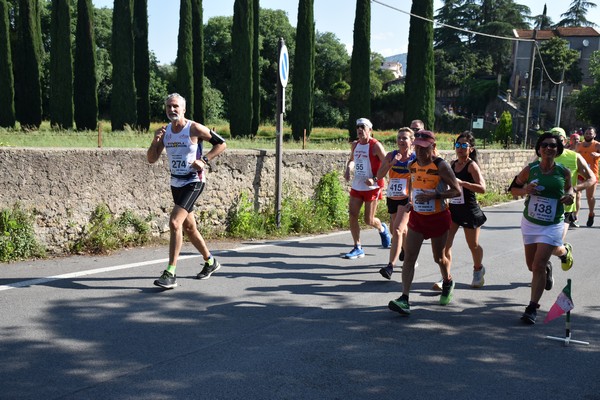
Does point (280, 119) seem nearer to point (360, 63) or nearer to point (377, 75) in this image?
point (360, 63)

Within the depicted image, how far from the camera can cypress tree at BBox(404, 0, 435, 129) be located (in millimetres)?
37438

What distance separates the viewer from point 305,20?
4006 cm

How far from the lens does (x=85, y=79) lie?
37.3 m

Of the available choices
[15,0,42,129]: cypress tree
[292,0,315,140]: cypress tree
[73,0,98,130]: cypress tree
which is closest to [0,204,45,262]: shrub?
[15,0,42,129]: cypress tree

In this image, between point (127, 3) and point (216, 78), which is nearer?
point (127, 3)

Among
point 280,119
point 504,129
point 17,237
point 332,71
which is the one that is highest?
point 332,71

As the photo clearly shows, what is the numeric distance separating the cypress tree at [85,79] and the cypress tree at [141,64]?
414 cm

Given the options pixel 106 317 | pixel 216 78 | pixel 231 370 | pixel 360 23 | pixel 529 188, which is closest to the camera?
pixel 231 370

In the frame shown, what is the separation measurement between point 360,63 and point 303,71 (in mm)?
→ 3688

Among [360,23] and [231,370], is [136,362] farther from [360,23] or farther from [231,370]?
[360,23]

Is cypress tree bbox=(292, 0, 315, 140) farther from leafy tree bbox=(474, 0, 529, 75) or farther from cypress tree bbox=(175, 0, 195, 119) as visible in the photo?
leafy tree bbox=(474, 0, 529, 75)

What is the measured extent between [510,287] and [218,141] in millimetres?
3702

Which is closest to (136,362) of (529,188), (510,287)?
(529,188)

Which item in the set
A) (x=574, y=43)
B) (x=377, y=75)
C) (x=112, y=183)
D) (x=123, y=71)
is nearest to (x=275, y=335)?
(x=112, y=183)
